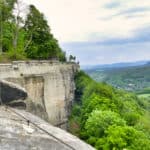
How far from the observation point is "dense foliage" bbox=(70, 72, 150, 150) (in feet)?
135

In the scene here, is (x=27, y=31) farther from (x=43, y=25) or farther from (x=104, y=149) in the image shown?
(x=104, y=149)

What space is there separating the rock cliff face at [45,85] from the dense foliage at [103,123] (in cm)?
229

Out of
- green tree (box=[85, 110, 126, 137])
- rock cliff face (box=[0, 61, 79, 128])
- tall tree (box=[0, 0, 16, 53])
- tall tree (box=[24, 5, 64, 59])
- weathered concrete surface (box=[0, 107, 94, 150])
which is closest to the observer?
weathered concrete surface (box=[0, 107, 94, 150])

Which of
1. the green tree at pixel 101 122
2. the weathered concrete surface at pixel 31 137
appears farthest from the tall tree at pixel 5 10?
the weathered concrete surface at pixel 31 137

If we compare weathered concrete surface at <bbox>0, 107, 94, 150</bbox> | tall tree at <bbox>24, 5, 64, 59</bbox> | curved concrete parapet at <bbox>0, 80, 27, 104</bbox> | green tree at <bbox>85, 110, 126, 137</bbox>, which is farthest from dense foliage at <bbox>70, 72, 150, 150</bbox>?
weathered concrete surface at <bbox>0, 107, 94, 150</bbox>

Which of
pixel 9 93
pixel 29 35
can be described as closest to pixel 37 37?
pixel 29 35

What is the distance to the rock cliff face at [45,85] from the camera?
120 ft

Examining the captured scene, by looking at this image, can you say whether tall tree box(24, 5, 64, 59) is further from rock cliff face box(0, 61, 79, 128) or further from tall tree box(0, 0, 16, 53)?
rock cliff face box(0, 61, 79, 128)

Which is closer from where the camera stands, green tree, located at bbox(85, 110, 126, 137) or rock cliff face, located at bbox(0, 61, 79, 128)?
rock cliff face, located at bbox(0, 61, 79, 128)

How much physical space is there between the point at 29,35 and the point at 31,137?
4566cm

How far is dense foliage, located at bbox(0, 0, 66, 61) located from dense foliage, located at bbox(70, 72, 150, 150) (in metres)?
7.24

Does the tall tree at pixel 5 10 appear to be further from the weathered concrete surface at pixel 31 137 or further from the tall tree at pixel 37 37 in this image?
the weathered concrete surface at pixel 31 137

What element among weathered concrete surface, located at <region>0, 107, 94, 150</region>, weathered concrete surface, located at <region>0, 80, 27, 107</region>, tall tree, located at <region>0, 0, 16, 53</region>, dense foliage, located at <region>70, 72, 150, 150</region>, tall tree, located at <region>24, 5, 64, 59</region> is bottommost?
dense foliage, located at <region>70, 72, 150, 150</region>

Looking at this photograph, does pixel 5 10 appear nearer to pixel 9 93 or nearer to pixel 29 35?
pixel 29 35
